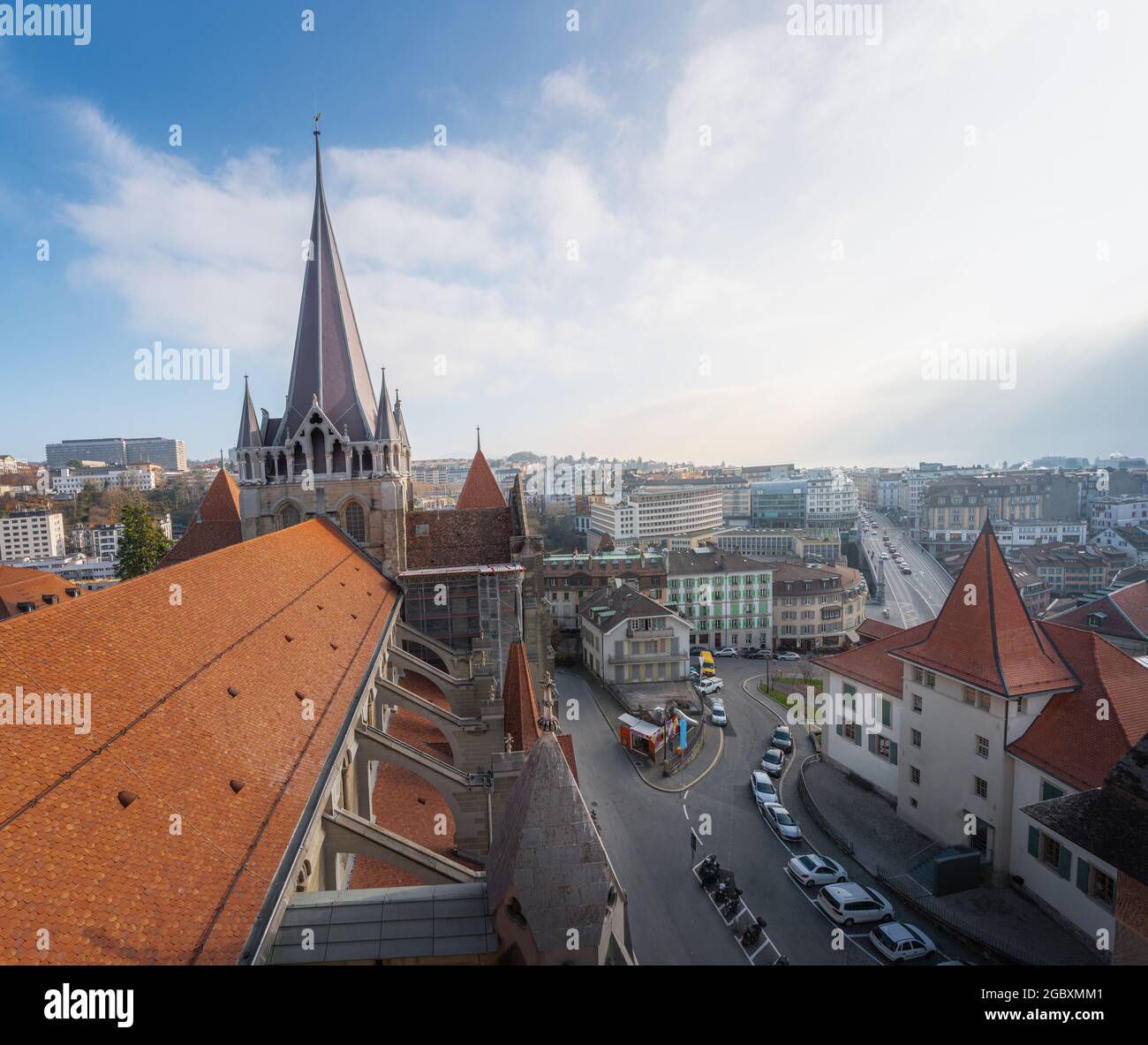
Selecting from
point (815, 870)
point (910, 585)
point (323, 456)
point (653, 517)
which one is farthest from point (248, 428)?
point (653, 517)

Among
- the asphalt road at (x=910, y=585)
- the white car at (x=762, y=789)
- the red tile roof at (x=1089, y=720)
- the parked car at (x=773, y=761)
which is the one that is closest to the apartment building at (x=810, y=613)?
the asphalt road at (x=910, y=585)

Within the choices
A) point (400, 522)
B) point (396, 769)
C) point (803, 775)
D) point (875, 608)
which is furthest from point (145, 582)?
point (875, 608)

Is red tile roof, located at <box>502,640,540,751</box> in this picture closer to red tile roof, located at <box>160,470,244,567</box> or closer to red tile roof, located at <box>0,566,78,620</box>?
red tile roof, located at <box>160,470,244,567</box>

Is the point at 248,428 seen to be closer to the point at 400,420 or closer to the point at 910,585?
the point at 400,420

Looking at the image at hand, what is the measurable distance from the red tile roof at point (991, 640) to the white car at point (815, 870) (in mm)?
8686

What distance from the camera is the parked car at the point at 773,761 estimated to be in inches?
1359

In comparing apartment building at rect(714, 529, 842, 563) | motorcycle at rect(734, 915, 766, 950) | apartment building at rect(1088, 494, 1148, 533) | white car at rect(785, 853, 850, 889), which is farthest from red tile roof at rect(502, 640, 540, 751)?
apartment building at rect(1088, 494, 1148, 533)

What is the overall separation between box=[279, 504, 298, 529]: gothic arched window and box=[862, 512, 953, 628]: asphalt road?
61.1 m

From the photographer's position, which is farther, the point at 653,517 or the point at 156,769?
the point at 653,517

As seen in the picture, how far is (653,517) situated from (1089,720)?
111503mm

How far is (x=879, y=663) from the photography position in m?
31.3

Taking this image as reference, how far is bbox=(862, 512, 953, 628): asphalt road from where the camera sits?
76.7 metres

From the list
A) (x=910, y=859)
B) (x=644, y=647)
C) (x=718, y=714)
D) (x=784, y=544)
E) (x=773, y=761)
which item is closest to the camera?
(x=910, y=859)
